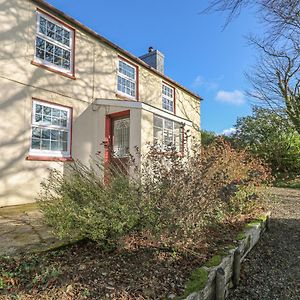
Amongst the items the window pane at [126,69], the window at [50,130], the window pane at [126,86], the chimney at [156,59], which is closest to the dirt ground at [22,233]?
the window at [50,130]

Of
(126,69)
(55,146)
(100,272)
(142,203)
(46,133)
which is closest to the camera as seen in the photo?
(100,272)

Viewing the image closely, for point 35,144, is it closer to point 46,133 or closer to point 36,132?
point 36,132

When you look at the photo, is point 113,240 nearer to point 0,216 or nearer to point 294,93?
point 0,216

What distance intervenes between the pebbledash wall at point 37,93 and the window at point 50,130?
7.6 inches

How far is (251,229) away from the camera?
5.25 meters

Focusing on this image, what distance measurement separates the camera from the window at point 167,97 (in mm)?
14596

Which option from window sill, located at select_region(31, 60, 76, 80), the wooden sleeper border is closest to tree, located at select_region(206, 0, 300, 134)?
the wooden sleeper border

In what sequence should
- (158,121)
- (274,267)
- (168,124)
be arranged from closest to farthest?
1. (274,267)
2. (158,121)
3. (168,124)

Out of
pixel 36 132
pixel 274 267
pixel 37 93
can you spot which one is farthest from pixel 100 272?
pixel 37 93

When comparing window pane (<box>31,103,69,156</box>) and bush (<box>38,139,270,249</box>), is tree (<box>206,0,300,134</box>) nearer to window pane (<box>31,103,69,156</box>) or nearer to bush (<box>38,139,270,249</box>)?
bush (<box>38,139,270,249</box>)

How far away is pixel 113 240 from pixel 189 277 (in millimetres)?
1027

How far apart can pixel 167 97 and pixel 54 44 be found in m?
7.25

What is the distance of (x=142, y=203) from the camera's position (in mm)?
3660

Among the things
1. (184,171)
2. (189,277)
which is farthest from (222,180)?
(189,277)
